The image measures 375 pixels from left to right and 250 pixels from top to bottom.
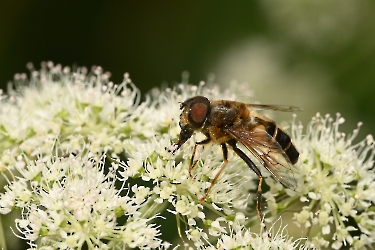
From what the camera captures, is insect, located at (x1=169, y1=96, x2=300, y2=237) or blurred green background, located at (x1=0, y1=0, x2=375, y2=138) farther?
blurred green background, located at (x1=0, y1=0, x2=375, y2=138)

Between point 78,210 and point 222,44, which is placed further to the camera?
point 222,44

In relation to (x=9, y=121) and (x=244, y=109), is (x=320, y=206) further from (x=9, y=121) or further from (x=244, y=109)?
(x=9, y=121)

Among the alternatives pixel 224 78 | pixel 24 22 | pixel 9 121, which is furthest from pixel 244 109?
pixel 24 22

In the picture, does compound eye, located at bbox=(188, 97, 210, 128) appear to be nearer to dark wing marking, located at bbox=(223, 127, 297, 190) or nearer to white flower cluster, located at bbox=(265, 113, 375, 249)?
dark wing marking, located at bbox=(223, 127, 297, 190)

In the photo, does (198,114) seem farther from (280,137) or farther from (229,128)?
(280,137)

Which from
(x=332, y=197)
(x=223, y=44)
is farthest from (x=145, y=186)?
(x=223, y=44)

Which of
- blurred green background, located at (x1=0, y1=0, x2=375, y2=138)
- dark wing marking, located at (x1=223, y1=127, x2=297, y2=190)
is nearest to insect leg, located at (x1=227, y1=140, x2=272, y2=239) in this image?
dark wing marking, located at (x1=223, y1=127, x2=297, y2=190)
